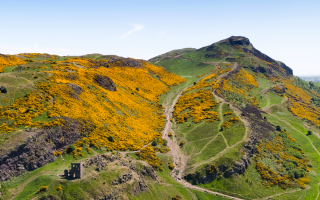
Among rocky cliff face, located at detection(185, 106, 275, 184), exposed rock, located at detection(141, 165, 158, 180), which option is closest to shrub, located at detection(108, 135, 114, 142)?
exposed rock, located at detection(141, 165, 158, 180)

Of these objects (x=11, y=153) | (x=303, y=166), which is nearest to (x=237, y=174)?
(x=303, y=166)

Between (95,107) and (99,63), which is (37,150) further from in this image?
(99,63)

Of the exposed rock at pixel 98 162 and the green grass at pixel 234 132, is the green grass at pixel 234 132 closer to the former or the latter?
the green grass at pixel 234 132

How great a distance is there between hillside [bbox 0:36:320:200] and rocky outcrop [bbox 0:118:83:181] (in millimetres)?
230

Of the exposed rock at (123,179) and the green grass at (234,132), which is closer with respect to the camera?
the exposed rock at (123,179)

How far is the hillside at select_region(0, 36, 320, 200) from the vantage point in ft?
151

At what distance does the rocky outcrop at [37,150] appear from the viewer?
44.4 m

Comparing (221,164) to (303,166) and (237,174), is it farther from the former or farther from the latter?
(303,166)

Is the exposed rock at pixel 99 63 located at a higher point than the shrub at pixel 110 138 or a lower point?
higher

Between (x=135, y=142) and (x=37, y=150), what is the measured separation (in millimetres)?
31468

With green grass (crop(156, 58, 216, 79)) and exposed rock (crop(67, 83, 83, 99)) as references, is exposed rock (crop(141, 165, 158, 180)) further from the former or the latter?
green grass (crop(156, 58, 216, 79))

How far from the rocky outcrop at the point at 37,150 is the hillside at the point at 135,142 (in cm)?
23

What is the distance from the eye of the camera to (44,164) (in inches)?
1957

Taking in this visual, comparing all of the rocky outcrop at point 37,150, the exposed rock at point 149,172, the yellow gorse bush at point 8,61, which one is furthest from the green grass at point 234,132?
the yellow gorse bush at point 8,61
